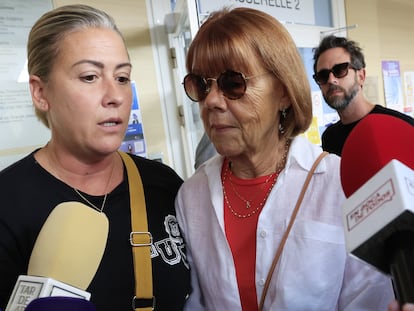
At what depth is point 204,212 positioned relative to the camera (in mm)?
1081

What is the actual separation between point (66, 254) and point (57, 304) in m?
0.17

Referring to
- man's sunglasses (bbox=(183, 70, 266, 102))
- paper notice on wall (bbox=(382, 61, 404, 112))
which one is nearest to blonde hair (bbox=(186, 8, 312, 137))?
man's sunglasses (bbox=(183, 70, 266, 102))

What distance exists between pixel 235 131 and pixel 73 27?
0.49 meters

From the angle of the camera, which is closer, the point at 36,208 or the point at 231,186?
the point at 36,208

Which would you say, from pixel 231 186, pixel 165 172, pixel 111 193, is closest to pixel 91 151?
pixel 111 193

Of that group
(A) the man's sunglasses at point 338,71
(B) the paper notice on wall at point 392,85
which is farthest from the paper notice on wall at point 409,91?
(A) the man's sunglasses at point 338,71

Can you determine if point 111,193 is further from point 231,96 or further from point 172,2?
point 172,2

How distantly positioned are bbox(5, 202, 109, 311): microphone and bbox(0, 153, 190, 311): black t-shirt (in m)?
0.24

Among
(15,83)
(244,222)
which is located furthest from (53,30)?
(15,83)

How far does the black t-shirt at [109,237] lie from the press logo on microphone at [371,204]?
65 centimetres

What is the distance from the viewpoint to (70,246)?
64 cm

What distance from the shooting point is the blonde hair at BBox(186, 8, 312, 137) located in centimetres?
95

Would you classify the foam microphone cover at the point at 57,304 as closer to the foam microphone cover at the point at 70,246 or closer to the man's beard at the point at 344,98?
the foam microphone cover at the point at 70,246

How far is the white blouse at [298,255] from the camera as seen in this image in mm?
856
